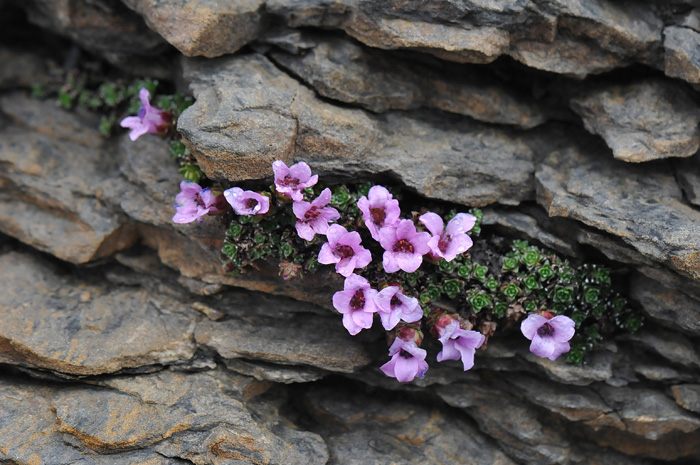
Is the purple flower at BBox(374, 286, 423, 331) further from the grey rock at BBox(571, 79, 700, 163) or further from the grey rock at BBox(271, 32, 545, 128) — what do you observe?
the grey rock at BBox(571, 79, 700, 163)

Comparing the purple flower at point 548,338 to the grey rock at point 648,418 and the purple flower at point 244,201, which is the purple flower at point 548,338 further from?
the purple flower at point 244,201

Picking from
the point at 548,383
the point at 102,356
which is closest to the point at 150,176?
the point at 102,356

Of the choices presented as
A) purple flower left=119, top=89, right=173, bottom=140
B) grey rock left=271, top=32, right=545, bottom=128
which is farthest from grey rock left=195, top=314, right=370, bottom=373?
grey rock left=271, top=32, right=545, bottom=128

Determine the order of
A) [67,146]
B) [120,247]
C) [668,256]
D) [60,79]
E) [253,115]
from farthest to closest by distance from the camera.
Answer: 1. [60,79]
2. [67,146]
3. [120,247]
4. [253,115]
5. [668,256]

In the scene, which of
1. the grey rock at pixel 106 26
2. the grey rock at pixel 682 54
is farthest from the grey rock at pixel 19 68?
the grey rock at pixel 682 54

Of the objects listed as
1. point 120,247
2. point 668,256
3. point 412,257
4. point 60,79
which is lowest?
point 120,247

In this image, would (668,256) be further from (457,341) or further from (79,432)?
(79,432)
